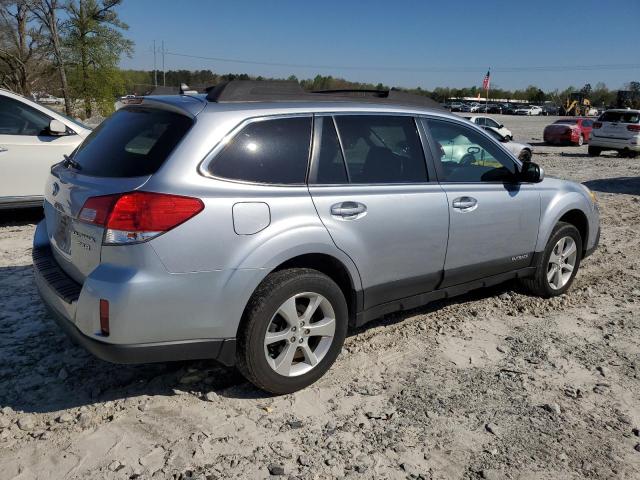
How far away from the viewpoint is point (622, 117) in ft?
68.8

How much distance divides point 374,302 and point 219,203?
135 cm

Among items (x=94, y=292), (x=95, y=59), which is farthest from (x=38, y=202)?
(x=95, y=59)

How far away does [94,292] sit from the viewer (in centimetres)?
287

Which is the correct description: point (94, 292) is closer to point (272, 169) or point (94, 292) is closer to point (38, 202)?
point (272, 169)

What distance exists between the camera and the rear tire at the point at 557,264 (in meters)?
5.11

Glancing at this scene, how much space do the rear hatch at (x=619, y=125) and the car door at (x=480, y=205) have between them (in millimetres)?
18464

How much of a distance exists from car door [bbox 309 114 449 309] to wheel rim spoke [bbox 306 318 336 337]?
0.34 metres

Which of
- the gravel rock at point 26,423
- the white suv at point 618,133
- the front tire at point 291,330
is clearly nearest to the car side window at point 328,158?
the front tire at point 291,330

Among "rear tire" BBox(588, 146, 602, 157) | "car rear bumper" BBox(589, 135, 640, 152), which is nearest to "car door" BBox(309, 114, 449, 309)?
"car rear bumper" BBox(589, 135, 640, 152)

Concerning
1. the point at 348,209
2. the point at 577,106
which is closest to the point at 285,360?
the point at 348,209

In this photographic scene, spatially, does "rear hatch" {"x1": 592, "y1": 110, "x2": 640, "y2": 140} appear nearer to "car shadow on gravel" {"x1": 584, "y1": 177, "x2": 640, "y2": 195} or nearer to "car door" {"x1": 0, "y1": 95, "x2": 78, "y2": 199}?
"car shadow on gravel" {"x1": 584, "y1": 177, "x2": 640, "y2": 195}

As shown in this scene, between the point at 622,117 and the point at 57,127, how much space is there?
2002 cm

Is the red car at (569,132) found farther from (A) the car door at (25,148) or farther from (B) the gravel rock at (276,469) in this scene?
(B) the gravel rock at (276,469)

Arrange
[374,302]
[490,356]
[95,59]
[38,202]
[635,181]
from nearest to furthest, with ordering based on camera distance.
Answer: [374,302] → [490,356] → [38,202] → [635,181] → [95,59]
